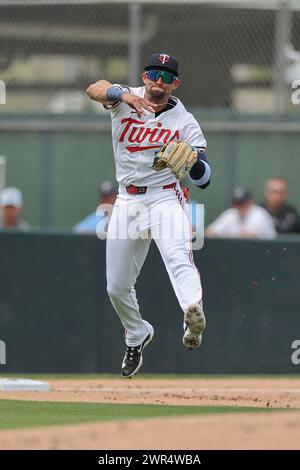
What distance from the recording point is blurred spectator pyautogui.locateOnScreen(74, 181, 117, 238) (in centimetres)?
1302

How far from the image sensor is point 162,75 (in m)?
9.22

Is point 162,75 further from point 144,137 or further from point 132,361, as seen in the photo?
point 132,361

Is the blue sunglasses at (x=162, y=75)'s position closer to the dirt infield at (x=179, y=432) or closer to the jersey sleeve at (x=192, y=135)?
the jersey sleeve at (x=192, y=135)

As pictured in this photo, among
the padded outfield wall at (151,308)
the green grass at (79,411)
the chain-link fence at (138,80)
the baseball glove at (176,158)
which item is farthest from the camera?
the chain-link fence at (138,80)

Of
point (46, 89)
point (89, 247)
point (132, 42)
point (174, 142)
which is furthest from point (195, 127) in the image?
point (46, 89)

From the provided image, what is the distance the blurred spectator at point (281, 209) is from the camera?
1364cm

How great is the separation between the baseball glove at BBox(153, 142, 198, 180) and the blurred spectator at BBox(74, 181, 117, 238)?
11.9 ft

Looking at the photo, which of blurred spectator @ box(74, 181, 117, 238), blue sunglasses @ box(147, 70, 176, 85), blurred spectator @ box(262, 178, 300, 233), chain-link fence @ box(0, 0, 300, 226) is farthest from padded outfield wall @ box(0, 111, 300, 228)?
blue sunglasses @ box(147, 70, 176, 85)

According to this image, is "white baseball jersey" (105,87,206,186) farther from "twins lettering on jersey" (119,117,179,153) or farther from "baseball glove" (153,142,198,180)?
"baseball glove" (153,142,198,180)

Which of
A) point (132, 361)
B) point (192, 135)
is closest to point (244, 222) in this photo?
point (132, 361)

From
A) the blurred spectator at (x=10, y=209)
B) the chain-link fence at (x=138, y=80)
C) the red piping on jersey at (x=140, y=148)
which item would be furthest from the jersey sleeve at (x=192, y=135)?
the blurred spectator at (x=10, y=209)

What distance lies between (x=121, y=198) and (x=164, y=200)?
356 mm

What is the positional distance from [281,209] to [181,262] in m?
4.75
